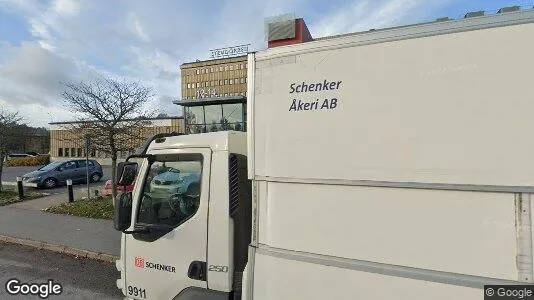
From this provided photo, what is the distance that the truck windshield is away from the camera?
2.99 meters

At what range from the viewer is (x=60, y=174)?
1962 cm

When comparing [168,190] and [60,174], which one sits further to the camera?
[60,174]

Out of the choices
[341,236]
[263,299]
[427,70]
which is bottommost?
[263,299]

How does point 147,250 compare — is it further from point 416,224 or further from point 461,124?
point 461,124

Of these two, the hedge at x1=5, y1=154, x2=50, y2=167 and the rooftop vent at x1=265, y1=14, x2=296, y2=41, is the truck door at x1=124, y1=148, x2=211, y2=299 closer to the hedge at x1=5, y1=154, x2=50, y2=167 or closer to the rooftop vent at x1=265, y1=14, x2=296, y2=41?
the rooftop vent at x1=265, y1=14, x2=296, y2=41

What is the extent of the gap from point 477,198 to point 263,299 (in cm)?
143

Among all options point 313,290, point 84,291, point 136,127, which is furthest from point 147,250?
point 136,127

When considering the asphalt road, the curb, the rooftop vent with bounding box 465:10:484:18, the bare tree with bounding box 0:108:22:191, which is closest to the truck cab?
the rooftop vent with bounding box 465:10:484:18

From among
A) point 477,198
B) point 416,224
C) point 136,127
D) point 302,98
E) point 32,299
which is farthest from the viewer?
point 136,127

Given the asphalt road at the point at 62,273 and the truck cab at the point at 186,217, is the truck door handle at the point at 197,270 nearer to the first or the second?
the truck cab at the point at 186,217

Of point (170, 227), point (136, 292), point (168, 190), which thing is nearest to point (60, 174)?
point (136, 292)

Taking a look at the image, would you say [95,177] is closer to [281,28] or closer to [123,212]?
[123,212]

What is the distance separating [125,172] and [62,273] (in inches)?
189

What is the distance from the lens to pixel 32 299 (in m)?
5.29
